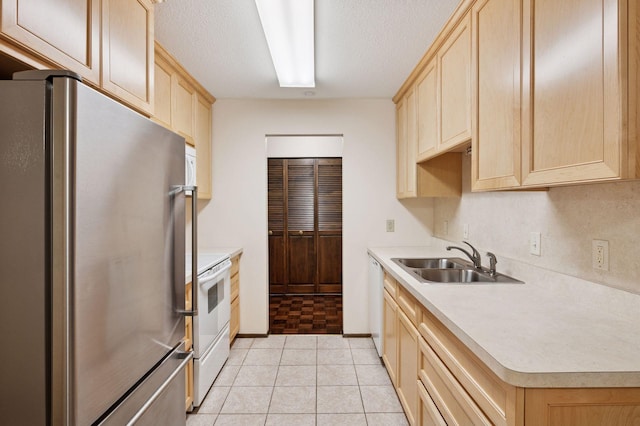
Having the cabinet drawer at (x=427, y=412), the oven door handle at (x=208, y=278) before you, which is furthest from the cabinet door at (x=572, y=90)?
the oven door handle at (x=208, y=278)

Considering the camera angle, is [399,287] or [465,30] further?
[399,287]

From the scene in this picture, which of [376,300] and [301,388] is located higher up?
[376,300]

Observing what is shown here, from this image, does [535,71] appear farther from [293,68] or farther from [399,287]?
[293,68]

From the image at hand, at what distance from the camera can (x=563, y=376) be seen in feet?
2.62

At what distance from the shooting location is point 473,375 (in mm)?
1036

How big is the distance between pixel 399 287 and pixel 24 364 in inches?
69.2

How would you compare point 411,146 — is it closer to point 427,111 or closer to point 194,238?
point 427,111

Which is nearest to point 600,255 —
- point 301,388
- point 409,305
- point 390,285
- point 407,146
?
point 409,305

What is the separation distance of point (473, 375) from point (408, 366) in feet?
2.85

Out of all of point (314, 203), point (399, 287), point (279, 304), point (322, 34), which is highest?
point (322, 34)

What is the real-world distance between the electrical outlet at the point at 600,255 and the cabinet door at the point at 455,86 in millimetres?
733

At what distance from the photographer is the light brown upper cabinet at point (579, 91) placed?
0.83 meters

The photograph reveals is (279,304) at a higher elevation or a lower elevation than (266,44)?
lower

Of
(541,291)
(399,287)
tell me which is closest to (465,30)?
(541,291)
